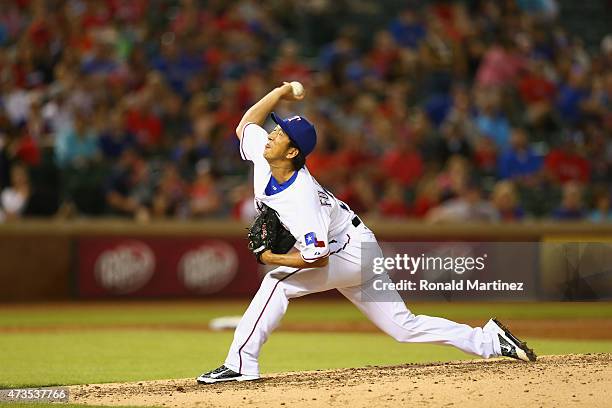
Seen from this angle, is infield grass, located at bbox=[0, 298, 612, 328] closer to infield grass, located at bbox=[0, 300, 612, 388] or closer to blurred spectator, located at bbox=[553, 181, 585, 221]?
infield grass, located at bbox=[0, 300, 612, 388]

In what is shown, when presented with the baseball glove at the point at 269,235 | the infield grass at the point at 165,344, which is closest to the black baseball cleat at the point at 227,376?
the baseball glove at the point at 269,235

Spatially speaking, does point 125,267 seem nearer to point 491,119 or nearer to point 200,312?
point 200,312

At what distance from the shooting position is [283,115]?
1584cm

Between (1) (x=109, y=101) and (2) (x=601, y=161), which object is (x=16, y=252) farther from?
(2) (x=601, y=161)

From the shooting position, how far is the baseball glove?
706 cm

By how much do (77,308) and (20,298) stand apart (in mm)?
752

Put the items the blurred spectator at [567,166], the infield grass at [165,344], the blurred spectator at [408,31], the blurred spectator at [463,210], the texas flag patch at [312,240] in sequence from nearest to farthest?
the texas flag patch at [312,240], the infield grass at [165,344], the blurred spectator at [463,210], the blurred spectator at [567,166], the blurred spectator at [408,31]

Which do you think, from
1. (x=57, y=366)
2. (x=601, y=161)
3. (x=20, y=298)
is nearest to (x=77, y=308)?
(x=20, y=298)

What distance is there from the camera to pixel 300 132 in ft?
23.1

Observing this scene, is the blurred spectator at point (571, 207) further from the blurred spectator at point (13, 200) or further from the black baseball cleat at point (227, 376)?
the black baseball cleat at point (227, 376)

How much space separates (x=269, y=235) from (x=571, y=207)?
1048 cm

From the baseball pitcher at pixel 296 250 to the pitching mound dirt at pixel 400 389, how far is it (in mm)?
232

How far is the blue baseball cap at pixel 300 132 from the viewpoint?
7043 mm

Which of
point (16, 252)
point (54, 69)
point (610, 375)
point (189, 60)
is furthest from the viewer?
point (189, 60)
